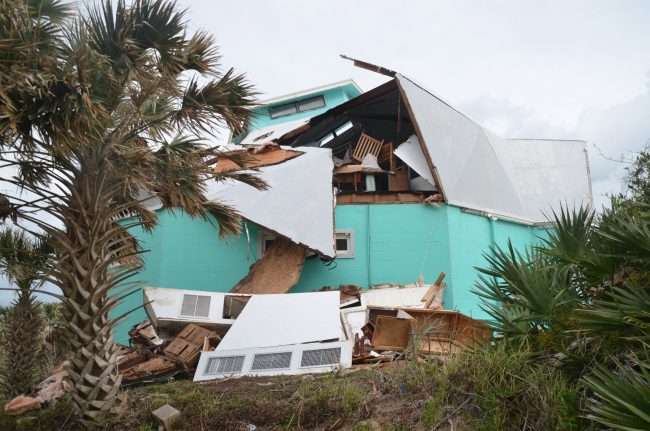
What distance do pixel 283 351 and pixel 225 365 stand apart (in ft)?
3.34

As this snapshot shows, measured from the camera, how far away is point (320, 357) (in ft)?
29.3

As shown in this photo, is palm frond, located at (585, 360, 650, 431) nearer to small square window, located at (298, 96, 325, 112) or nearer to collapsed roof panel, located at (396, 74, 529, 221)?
collapsed roof panel, located at (396, 74, 529, 221)

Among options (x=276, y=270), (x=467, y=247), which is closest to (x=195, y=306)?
(x=276, y=270)

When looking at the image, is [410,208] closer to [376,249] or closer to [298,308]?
[376,249]

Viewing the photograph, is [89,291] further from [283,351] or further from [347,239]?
[347,239]

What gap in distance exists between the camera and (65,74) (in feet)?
20.5

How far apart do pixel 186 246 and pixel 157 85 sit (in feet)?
29.5

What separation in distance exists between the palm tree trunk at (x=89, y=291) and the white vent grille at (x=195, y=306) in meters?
4.55

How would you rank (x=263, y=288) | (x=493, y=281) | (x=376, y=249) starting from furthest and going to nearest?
1. (x=376, y=249)
2. (x=263, y=288)
3. (x=493, y=281)

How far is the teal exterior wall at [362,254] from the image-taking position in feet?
48.5

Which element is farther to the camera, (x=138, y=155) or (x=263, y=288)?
(x=263, y=288)

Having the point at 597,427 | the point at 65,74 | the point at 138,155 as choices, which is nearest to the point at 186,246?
the point at 138,155

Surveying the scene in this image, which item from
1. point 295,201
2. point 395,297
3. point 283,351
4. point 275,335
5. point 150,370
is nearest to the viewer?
point 283,351

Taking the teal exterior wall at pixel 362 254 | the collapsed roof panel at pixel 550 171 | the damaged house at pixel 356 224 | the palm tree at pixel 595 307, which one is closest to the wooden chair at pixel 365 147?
the damaged house at pixel 356 224
